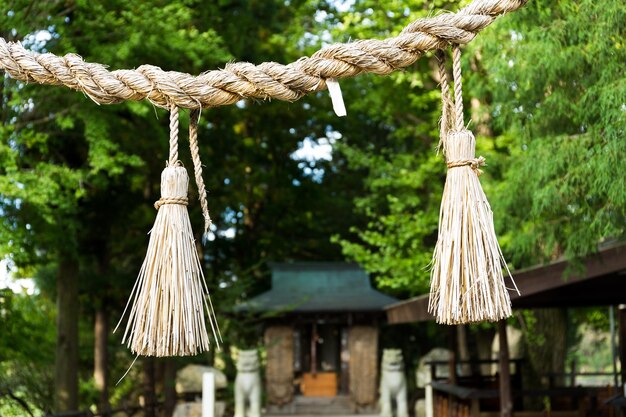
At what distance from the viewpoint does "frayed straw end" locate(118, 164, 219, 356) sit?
2266mm

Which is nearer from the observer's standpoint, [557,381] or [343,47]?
[343,47]

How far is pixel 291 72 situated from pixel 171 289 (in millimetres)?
694

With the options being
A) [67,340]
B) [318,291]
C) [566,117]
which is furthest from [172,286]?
[318,291]

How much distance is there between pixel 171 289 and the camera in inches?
90.3

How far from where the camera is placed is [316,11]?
1547cm

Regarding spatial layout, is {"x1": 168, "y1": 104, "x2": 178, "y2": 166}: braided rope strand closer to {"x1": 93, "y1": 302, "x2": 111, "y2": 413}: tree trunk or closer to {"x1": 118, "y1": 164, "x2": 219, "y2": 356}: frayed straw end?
{"x1": 118, "y1": 164, "x2": 219, "y2": 356}: frayed straw end

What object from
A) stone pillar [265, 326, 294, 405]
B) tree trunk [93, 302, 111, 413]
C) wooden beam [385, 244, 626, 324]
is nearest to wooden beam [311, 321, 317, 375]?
stone pillar [265, 326, 294, 405]

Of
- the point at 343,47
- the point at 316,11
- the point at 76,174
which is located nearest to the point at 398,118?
the point at 316,11

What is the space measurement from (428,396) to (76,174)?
17.0 ft

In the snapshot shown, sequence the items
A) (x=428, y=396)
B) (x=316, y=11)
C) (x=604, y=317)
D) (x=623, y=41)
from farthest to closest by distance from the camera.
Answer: (x=604, y=317) < (x=316, y=11) < (x=428, y=396) < (x=623, y=41)

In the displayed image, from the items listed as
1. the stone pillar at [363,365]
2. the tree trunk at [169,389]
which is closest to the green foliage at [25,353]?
the tree trunk at [169,389]

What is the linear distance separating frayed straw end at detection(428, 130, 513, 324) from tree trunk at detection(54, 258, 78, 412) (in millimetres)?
9718

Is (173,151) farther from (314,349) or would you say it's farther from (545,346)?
(314,349)

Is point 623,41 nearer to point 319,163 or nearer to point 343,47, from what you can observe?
point 343,47
